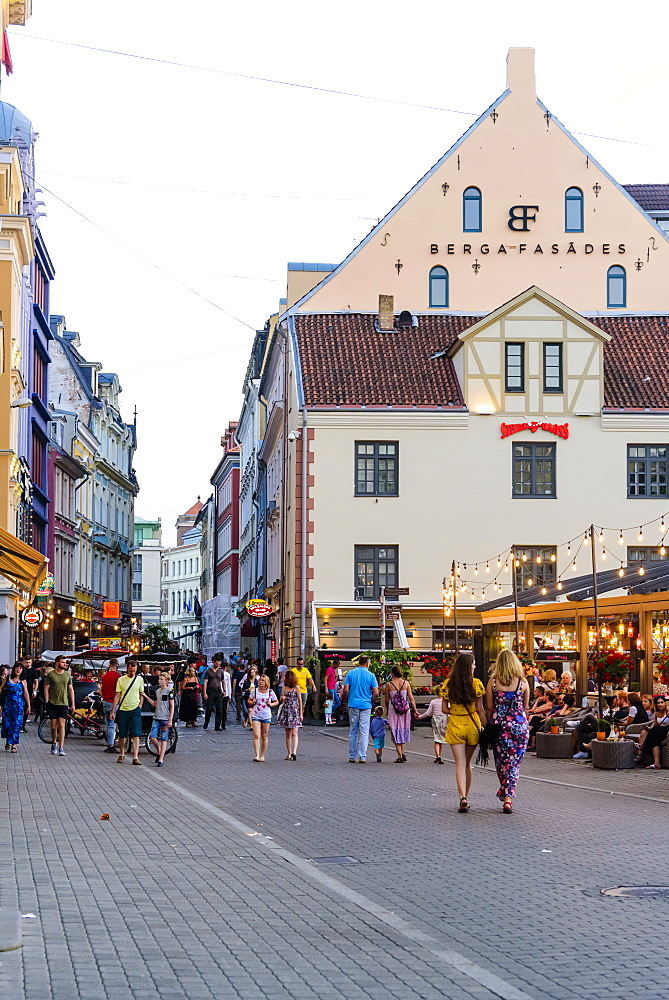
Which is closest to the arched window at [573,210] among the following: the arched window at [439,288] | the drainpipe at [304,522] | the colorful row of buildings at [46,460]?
the arched window at [439,288]

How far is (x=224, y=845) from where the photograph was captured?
12.8m

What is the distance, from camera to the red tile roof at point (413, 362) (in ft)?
141

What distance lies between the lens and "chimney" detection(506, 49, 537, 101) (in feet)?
155

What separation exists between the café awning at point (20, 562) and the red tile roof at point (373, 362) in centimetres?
Result: 1736

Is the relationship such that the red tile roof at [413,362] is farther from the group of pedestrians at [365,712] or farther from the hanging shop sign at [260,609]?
the group of pedestrians at [365,712]

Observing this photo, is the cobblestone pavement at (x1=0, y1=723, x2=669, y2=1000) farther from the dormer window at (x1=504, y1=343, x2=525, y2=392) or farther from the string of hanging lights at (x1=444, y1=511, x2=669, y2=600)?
the dormer window at (x1=504, y1=343, x2=525, y2=392)

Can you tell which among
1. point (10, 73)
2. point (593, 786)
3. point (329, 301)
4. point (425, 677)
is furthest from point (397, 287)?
point (593, 786)

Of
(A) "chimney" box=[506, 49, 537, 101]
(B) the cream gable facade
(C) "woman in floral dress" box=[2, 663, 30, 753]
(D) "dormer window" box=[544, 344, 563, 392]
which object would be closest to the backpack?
(C) "woman in floral dress" box=[2, 663, 30, 753]

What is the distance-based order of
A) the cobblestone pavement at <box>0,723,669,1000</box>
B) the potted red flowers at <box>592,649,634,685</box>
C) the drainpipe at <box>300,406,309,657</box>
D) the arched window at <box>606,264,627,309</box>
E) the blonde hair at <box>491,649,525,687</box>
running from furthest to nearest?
the arched window at <box>606,264,627,309</box> < the drainpipe at <box>300,406,309,657</box> < the potted red flowers at <box>592,649,634,685</box> < the blonde hair at <box>491,649,525,687</box> < the cobblestone pavement at <box>0,723,669,1000</box>

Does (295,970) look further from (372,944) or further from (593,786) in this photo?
(593,786)

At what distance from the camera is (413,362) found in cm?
4425

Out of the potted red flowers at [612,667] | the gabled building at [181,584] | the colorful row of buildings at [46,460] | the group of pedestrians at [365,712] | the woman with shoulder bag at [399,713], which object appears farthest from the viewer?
the gabled building at [181,584]

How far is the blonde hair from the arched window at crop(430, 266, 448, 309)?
3154cm

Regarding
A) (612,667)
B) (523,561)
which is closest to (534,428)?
(523,561)
